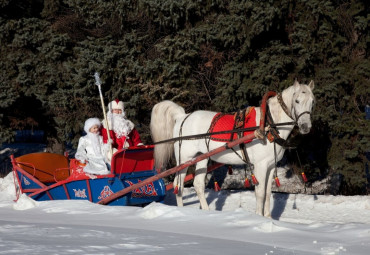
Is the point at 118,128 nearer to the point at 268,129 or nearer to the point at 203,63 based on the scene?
the point at 268,129

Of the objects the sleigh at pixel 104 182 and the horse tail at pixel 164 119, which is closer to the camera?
the sleigh at pixel 104 182

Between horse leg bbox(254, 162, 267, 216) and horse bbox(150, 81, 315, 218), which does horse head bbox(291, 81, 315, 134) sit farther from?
horse leg bbox(254, 162, 267, 216)

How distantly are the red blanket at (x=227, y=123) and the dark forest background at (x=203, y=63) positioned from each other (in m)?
2.90

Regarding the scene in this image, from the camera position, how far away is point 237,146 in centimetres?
794

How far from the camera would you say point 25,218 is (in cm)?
682

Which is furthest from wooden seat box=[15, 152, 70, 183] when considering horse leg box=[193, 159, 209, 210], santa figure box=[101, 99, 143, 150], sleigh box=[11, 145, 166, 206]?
horse leg box=[193, 159, 209, 210]

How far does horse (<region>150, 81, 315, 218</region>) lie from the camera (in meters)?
7.13

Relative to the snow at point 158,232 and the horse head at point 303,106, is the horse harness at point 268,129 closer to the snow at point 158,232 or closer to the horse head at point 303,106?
the horse head at point 303,106

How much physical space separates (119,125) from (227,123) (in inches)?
77.5

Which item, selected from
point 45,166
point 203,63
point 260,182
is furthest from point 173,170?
point 203,63

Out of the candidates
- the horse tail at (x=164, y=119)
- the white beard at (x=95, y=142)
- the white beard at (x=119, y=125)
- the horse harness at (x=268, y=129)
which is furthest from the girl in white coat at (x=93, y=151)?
the horse harness at (x=268, y=129)

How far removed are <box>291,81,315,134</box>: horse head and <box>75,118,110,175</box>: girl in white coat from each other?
311 cm

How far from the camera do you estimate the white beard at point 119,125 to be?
29.6 feet

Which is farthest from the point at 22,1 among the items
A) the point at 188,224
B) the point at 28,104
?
the point at 188,224
